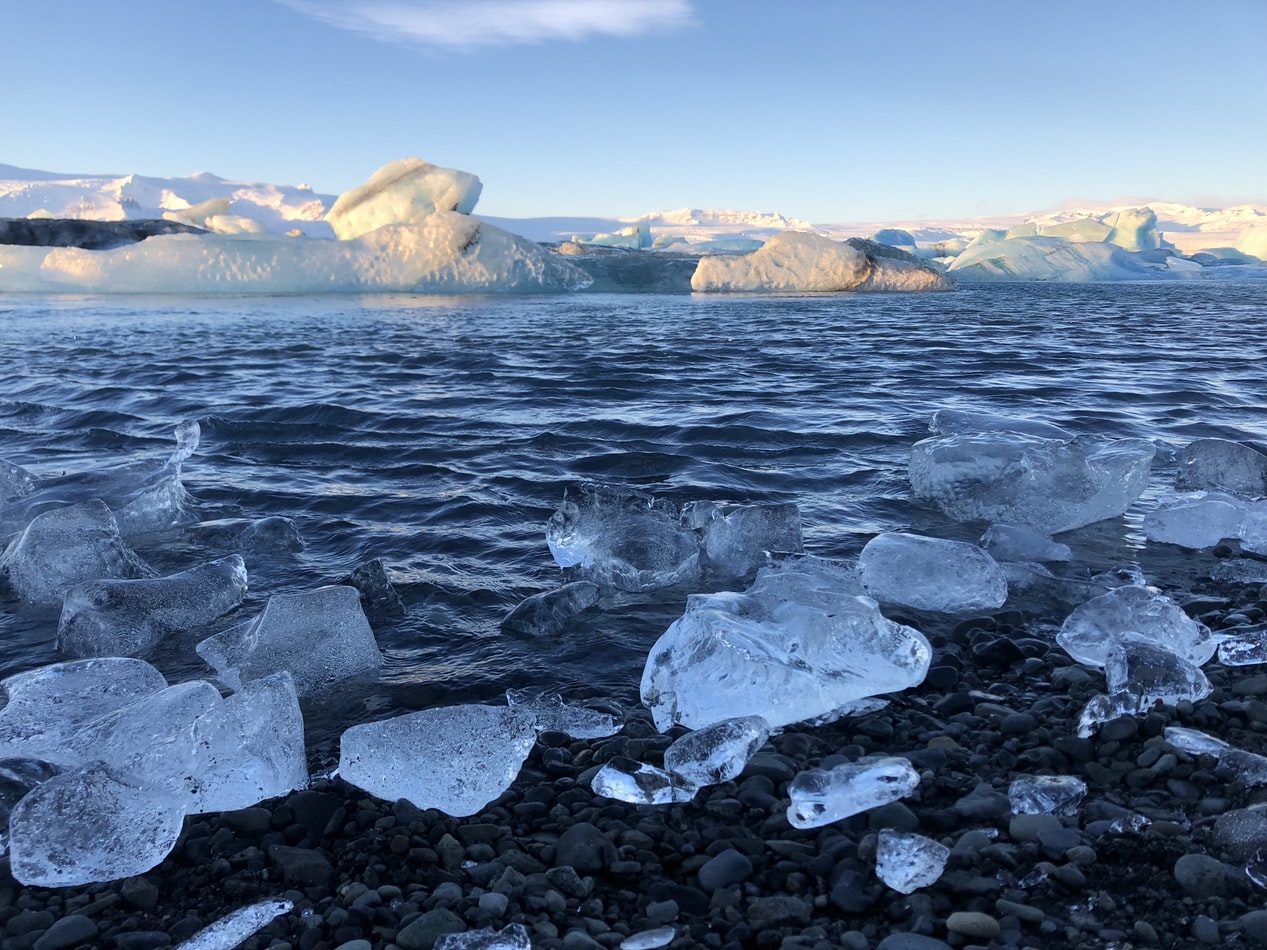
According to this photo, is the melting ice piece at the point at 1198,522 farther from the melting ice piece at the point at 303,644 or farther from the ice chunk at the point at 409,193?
the ice chunk at the point at 409,193

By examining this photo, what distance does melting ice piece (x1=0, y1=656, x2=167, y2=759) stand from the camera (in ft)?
7.11

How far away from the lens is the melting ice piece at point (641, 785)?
1.94 m

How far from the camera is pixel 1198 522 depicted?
140 inches

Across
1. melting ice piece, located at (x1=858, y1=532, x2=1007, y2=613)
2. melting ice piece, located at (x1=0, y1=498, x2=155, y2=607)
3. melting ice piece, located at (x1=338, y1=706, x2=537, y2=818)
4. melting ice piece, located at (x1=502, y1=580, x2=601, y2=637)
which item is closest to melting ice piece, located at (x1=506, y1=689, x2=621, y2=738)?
melting ice piece, located at (x1=338, y1=706, x2=537, y2=818)

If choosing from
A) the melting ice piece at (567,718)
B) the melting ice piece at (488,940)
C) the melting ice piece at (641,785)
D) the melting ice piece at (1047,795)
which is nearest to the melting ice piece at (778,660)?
the melting ice piece at (567,718)

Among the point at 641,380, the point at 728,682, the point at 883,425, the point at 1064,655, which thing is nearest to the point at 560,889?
the point at 728,682

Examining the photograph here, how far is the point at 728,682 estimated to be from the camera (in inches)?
91.2

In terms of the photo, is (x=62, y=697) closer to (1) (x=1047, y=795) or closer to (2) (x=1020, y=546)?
(1) (x=1047, y=795)

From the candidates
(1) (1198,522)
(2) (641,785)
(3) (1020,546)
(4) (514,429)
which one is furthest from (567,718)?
(4) (514,429)

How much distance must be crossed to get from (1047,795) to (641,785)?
0.86 m

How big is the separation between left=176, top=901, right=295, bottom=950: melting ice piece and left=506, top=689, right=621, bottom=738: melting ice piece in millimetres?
723

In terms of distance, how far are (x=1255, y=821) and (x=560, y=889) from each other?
1.32 metres

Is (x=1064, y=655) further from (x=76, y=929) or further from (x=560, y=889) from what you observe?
(x=76, y=929)

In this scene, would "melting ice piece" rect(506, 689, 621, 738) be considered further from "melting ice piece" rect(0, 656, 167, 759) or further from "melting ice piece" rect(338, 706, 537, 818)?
"melting ice piece" rect(0, 656, 167, 759)
